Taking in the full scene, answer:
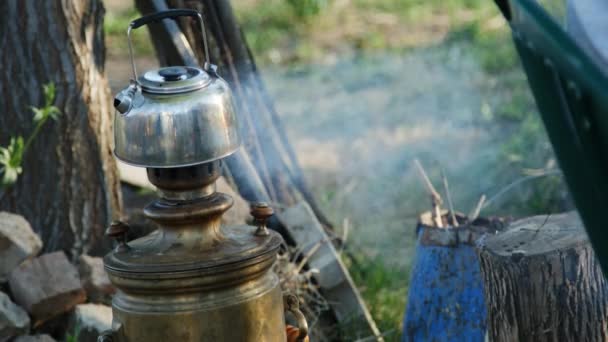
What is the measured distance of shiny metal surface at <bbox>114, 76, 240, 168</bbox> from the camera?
99.9 inches

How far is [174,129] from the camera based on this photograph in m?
2.54

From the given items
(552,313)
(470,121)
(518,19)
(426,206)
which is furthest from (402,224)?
(518,19)

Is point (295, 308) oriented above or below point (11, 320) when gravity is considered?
above

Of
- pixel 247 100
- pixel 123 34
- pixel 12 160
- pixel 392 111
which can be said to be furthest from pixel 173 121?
pixel 123 34

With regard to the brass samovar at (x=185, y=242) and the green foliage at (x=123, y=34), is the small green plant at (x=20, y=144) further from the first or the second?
the green foliage at (x=123, y=34)

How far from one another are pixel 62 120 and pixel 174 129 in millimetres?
1539

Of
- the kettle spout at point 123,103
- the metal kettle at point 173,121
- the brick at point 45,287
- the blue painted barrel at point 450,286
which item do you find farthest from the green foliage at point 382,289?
the kettle spout at point 123,103

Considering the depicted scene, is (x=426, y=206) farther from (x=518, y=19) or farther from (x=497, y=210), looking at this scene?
(x=518, y=19)

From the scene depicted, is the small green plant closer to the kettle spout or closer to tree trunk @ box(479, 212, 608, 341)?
the kettle spout

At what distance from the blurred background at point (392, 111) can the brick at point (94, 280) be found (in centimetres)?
112

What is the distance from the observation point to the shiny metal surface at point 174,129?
254 cm

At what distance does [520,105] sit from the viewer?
704 centimetres

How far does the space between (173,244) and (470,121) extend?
4661 millimetres

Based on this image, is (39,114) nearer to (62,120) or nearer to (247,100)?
(62,120)
